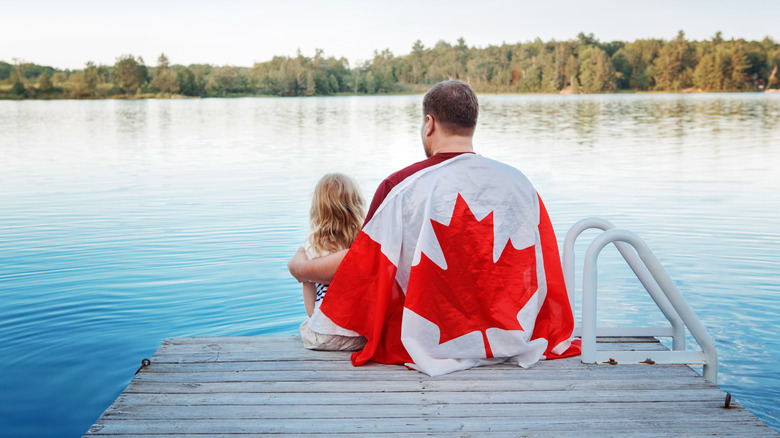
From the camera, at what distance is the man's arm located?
3111 millimetres

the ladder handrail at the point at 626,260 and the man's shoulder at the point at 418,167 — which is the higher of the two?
the man's shoulder at the point at 418,167

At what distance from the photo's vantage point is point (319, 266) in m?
3.14

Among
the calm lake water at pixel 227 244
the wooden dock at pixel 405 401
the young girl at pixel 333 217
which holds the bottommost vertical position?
the calm lake water at pixel 227 244

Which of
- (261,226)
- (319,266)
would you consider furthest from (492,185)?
(261,226)

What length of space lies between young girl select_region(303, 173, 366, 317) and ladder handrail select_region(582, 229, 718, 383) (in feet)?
3.71

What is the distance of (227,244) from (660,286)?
250 inches

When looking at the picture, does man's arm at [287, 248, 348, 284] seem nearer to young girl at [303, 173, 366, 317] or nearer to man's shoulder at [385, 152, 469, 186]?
young girl at [303, 173, 366, 317]

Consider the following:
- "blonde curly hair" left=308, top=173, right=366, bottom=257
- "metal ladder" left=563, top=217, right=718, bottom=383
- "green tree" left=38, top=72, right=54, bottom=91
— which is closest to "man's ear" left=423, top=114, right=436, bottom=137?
"blonde curly hair" left=308, top=173, right=366, bottom=257

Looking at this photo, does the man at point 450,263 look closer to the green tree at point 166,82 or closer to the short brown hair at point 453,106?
the short brown hair at point 453,106

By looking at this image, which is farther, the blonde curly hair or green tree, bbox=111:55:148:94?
green tree, bbox=111:55:148:94

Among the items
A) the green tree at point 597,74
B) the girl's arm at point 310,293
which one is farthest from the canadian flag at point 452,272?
the green tree at point 597,74

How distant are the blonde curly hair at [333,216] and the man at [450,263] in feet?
0.92

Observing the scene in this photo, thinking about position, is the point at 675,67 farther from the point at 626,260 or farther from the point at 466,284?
the point at 466,284

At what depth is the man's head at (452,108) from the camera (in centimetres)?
285
